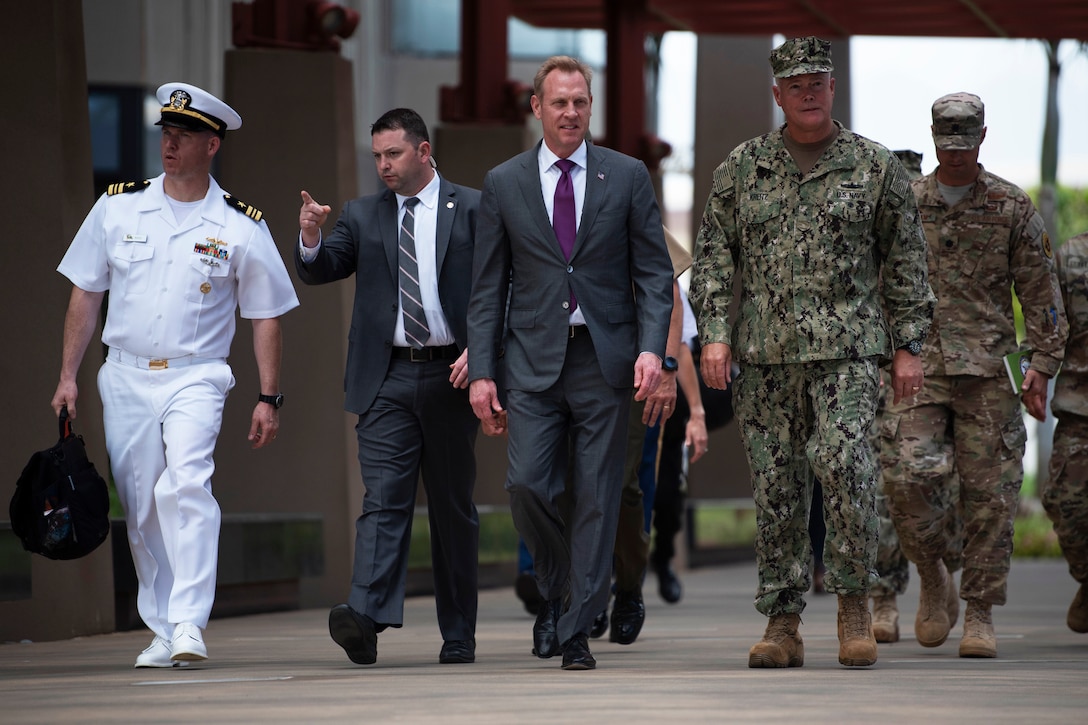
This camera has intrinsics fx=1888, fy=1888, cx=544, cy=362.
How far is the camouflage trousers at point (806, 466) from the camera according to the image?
6859 millimetres

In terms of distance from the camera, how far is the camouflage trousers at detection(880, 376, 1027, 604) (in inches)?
314

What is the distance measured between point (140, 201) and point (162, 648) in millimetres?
1743

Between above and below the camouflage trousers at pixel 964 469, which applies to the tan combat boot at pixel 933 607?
below

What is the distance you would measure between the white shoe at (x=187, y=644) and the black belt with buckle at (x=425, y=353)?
130 centimetres

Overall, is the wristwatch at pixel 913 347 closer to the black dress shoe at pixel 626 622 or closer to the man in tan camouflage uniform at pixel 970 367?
the man in tan camouflage uniform at pixel 970 367

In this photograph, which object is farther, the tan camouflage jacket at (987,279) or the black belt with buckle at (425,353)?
the tan camouflage jacket at (987,279)

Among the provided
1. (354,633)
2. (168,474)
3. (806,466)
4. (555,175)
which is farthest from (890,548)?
(168,474)

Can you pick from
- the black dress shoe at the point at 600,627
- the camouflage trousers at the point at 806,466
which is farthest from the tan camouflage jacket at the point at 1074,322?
the black dress shoe at the point at 600,627

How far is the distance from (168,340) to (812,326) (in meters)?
2.46

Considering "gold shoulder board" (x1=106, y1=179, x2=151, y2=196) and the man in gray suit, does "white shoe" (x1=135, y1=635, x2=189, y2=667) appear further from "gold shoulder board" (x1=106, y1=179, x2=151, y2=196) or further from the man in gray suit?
"gold shoulder board" (x1=106, y1=179, x2=151, y2=196)

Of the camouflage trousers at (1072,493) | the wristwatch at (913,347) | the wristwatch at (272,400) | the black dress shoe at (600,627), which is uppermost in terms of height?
the wristwatch at (913,347)

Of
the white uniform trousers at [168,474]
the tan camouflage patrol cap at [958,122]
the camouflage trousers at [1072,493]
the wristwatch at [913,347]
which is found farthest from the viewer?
the camouflage trousers at [1072,493]

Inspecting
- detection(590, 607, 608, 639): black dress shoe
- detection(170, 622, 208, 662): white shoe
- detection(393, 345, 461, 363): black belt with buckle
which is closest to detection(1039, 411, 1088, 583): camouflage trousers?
detection(590, 607, 608, 639): black dress shoe

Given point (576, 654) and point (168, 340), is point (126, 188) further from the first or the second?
point (576, 654)
